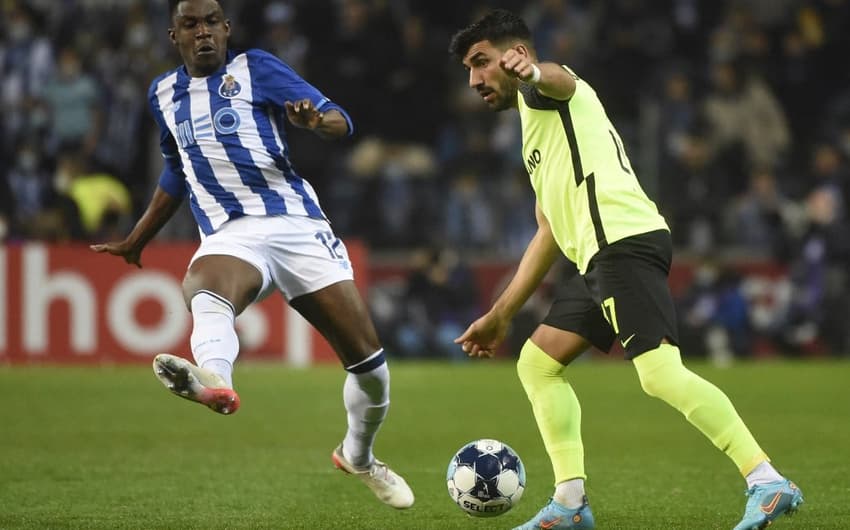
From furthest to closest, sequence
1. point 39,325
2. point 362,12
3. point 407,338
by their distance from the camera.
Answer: point 362,12, point 407,338, point 39,325

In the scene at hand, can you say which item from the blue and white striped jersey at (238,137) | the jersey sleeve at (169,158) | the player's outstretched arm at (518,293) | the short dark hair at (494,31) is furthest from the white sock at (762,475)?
the jersey sleeve at (169,158)

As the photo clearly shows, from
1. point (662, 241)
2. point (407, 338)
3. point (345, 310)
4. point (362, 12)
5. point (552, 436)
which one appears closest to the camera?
point (662, 241)

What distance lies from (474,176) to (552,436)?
11.7 m

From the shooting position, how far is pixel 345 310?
6922mm

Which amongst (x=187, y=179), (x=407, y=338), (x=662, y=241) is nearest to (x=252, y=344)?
(x=407, y=338)

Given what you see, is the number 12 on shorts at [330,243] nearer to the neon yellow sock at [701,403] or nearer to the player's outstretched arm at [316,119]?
the player's outstretched arm at [316,119]

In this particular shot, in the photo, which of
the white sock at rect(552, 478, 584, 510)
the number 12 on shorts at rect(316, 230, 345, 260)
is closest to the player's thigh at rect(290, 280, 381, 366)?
the number 12 on shorts at rect(316, 230, 345, 260)

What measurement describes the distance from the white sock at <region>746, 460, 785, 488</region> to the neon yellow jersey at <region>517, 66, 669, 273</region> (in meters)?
1.07

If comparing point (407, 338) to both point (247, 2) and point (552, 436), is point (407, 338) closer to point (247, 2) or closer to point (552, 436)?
point (247, 2)

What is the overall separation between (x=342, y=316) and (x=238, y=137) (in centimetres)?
101

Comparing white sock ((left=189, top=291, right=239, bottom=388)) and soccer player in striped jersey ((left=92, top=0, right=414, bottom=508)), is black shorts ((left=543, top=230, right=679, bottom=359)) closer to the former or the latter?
soccer player in striped jersey ((left=92, top=0, right=414, bottom=508))

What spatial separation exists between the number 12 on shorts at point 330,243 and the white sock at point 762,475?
2.41 metres

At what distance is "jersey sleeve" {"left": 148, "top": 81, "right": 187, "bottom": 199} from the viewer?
720cm

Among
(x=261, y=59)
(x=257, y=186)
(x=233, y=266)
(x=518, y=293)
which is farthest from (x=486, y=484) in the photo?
(x=261, y=59)
